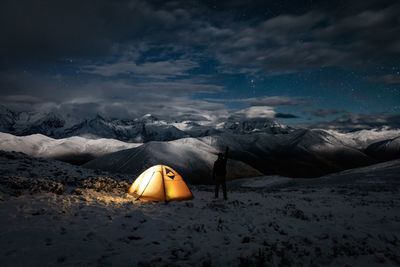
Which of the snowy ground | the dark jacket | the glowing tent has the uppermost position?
the dark jacket

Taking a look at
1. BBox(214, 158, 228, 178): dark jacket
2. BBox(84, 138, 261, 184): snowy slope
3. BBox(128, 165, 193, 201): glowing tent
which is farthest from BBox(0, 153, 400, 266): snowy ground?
BBox(84, 138, 261, 184): snowy slope

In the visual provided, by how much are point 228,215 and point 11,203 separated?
10.2 meters

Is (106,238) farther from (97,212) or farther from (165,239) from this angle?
(97,212)

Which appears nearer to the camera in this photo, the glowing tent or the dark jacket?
the glowing tent

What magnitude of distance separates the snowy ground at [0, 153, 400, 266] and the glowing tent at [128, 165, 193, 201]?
93 cm

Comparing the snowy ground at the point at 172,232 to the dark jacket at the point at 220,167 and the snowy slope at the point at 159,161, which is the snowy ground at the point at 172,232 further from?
the snowy slope at the point at 159,161

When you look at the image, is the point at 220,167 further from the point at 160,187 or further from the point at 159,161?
the point at 159,161

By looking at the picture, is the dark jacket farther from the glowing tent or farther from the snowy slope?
the snowy slope

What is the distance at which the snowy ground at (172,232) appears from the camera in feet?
31.2

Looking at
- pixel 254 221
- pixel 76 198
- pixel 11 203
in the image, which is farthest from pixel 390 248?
pixel 11 203

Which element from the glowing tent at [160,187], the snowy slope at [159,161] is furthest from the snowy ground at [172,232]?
the snowy slope at [159,161]

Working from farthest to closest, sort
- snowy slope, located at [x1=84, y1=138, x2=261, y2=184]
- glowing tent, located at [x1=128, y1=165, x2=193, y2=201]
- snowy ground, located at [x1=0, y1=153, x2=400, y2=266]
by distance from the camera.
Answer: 1. snowy slope, located at [x1=84, y1=138, x2=261, y2=184]
2. glowing tent, located at [x1=128, y1=165, x2=193, y2=201]
3. snowy ground, located at [x1=0, y1=153, x2=400, y2=266]

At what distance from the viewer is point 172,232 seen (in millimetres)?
12242

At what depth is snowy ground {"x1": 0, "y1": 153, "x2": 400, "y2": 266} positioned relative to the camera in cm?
952
